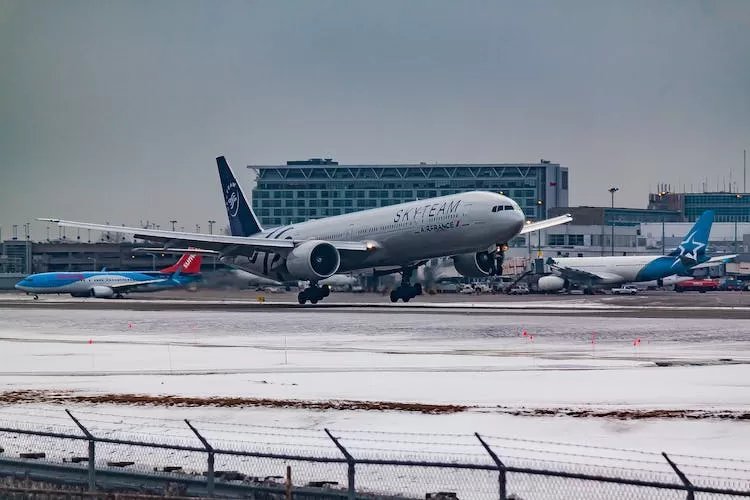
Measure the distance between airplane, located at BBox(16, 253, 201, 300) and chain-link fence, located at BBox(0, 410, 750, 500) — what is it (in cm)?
9969

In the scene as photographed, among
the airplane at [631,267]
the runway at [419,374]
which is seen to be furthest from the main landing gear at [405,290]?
the airplane at [631,267]

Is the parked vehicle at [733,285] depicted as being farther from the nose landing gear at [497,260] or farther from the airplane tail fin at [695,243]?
the nose landing gear at [497,260]

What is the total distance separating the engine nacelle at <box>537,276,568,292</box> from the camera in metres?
124

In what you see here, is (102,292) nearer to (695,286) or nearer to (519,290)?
(519,290)

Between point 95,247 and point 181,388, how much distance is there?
169 m

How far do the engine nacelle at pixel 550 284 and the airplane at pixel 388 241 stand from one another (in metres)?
35.1

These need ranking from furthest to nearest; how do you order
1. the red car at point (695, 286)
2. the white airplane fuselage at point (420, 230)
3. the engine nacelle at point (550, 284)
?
the red car at point (695, 286) < the engine nacelle at point (550, 284) < the white airplane fuselage at point (420, 230)

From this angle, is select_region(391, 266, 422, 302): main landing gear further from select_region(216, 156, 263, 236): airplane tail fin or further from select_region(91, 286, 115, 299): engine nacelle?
select_region(91, 286, 115, 299): engine nacelle

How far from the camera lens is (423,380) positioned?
105ft

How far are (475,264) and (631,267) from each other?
4848cm

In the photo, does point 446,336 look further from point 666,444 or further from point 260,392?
point 666,444

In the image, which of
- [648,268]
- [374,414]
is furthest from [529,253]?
[374,414]

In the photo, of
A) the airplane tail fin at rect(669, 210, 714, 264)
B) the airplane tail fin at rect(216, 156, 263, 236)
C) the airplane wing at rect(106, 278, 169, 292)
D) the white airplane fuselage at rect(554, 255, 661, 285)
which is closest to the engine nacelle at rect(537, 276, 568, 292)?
the white airplane fuselage at rect(554, 255, 661, 285)

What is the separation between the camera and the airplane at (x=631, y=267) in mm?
119688
